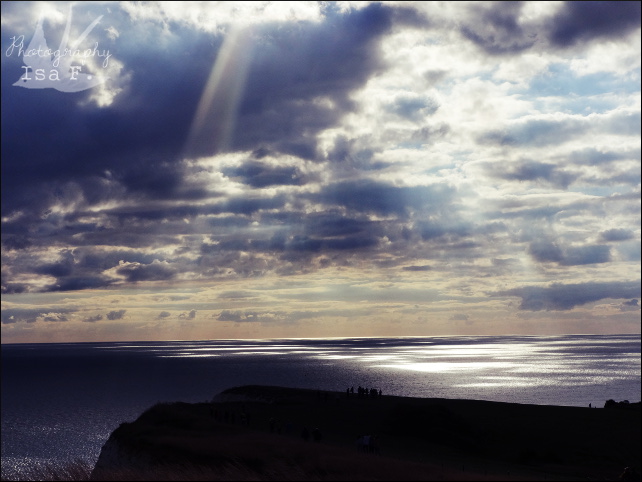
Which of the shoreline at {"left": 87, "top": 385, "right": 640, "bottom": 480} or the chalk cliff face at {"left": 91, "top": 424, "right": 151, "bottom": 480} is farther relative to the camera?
the chalk cliff face at {"left": 91, "top": 424, "right": 151, "bottom": 480}

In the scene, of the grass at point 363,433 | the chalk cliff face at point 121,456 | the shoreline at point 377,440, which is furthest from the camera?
the chalk cliff face at point 121,456

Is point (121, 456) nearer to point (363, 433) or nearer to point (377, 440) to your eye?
point (377, 440)

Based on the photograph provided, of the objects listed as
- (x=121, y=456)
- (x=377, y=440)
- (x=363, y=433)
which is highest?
(x=121, y=456)

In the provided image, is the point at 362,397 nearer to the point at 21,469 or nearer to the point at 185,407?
the point at 185,407

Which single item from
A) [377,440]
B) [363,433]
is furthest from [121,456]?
[363,433]

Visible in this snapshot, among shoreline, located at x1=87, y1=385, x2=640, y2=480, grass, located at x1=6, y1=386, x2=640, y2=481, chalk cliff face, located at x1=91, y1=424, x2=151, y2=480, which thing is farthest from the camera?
chalk cliff face, located at x1=91, y1=424, x2=151, y2=480

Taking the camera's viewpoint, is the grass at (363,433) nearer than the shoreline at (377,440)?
Yes

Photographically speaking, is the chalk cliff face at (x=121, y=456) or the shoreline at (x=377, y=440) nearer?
the shoreline at (x=377, y=440)

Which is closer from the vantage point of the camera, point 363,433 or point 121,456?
point 121,456

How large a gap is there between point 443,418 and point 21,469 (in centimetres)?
4088

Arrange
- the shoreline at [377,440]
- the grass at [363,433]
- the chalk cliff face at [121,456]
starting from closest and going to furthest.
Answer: the grass at [363,433] < the shoreline at [377,440] < the chalk cliff face at [121,456]

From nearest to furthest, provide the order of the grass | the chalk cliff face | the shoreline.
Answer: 1. the grass
2. the shoreline
3. the chalk cliff face

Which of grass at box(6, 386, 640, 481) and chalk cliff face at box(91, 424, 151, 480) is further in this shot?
chalk cliff face at box(91, 424, 151, 480)

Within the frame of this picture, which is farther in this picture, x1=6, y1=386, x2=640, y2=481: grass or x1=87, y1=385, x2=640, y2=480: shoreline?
x1=87, y1=385, x2=640, y2=480: shoreline
